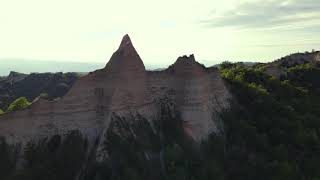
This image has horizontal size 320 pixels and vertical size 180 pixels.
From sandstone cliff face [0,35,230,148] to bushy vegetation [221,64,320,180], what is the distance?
244cm

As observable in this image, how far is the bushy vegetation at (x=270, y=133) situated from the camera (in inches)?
1795

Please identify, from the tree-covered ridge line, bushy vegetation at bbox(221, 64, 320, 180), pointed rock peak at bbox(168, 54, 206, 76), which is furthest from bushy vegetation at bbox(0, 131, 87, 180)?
bushy vegetation at bbox(221, 64, 320, 180)

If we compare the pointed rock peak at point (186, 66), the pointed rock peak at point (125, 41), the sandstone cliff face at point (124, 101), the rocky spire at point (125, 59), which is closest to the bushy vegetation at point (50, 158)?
the sandstone cliff face at point (124, 101)

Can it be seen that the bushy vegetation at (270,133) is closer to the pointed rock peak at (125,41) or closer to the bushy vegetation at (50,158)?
the pointed rock peak at (125,41)

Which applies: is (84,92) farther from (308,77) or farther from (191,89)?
(308,77)

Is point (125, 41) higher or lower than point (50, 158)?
higher

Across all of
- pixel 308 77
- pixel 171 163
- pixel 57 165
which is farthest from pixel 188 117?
pixel 308 77

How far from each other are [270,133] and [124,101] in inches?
605

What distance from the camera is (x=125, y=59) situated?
43.8 m

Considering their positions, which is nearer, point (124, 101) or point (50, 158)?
point (50, 158)

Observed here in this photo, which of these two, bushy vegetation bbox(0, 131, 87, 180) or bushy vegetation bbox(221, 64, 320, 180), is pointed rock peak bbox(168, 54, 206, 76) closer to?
bushy vegetation bbox(221, 64, 320, 180)

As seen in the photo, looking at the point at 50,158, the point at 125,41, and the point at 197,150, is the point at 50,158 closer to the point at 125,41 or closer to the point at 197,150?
the point at 125,41

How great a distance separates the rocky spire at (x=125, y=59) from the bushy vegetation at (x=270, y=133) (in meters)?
10.1

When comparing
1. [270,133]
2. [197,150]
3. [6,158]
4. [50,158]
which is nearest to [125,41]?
[197,150]
